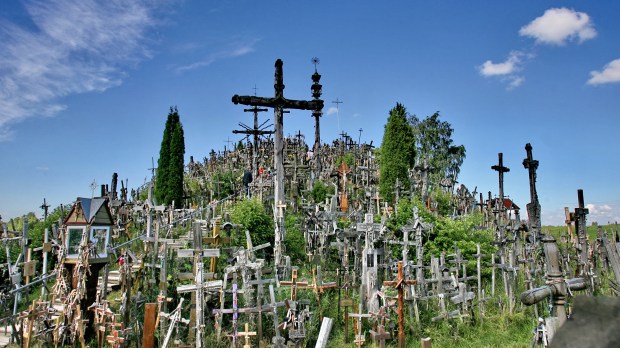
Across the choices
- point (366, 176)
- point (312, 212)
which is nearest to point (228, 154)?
point (366, 176)

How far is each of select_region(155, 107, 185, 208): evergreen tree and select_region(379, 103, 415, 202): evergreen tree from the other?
11.6 meters

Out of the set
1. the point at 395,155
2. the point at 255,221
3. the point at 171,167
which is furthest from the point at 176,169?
the point at 395,155

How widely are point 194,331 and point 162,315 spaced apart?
74 centimetres

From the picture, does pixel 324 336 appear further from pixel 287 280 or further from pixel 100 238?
pixel 100 238

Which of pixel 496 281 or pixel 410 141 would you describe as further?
pixel 410 141

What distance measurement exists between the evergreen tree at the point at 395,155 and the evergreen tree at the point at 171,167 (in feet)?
38.1

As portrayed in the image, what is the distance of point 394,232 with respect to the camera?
16.5m

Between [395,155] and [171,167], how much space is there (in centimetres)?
1290

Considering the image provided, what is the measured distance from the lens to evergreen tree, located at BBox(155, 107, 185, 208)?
25.6 m

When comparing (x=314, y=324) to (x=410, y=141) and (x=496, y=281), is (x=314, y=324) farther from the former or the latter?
(x=410, y=141)

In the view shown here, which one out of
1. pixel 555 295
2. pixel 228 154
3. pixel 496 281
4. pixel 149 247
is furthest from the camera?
pixel 228 154

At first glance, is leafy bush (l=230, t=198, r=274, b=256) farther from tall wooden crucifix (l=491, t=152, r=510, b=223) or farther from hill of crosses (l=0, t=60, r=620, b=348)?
tall wooden crucifix (l=491, t=152, r=510, b=223)

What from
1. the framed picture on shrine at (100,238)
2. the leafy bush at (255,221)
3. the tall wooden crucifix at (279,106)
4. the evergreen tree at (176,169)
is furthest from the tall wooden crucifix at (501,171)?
the framed picture on shrine at (100,238)

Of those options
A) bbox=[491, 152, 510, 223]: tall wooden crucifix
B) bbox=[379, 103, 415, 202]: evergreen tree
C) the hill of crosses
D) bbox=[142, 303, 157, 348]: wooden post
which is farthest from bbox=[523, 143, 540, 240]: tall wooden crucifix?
bbox=[142, 303, 157, 348]: wooden post
